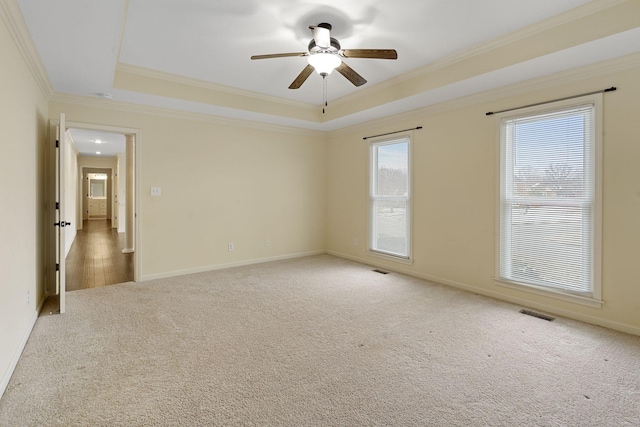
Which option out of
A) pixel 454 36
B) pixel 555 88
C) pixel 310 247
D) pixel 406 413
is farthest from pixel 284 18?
pixel 310 247

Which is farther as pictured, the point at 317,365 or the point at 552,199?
the point at 552,199

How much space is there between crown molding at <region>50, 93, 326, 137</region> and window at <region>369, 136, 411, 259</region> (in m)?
1.63

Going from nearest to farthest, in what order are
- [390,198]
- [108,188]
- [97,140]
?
[390,198], [97,140], [108,188]

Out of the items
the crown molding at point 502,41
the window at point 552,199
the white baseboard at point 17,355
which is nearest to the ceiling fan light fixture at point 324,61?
the crown molding at point 502,41

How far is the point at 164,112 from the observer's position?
15.0 feet

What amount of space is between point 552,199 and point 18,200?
486 centimetres

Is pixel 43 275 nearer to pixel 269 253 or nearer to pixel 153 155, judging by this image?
pixel 153 155

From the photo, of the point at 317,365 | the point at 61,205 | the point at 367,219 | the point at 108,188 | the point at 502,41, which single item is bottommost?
the point at 317,365

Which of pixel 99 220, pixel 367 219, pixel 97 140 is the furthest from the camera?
pixel 99 220

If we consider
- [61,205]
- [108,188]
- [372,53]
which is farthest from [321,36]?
[108,188]

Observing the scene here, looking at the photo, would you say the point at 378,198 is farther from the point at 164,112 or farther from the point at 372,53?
the point at 164,112

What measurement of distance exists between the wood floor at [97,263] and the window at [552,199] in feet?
16.8

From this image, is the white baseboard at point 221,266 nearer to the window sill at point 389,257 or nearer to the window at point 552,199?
the window sill at point 389,257

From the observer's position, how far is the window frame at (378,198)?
4.81 meters
